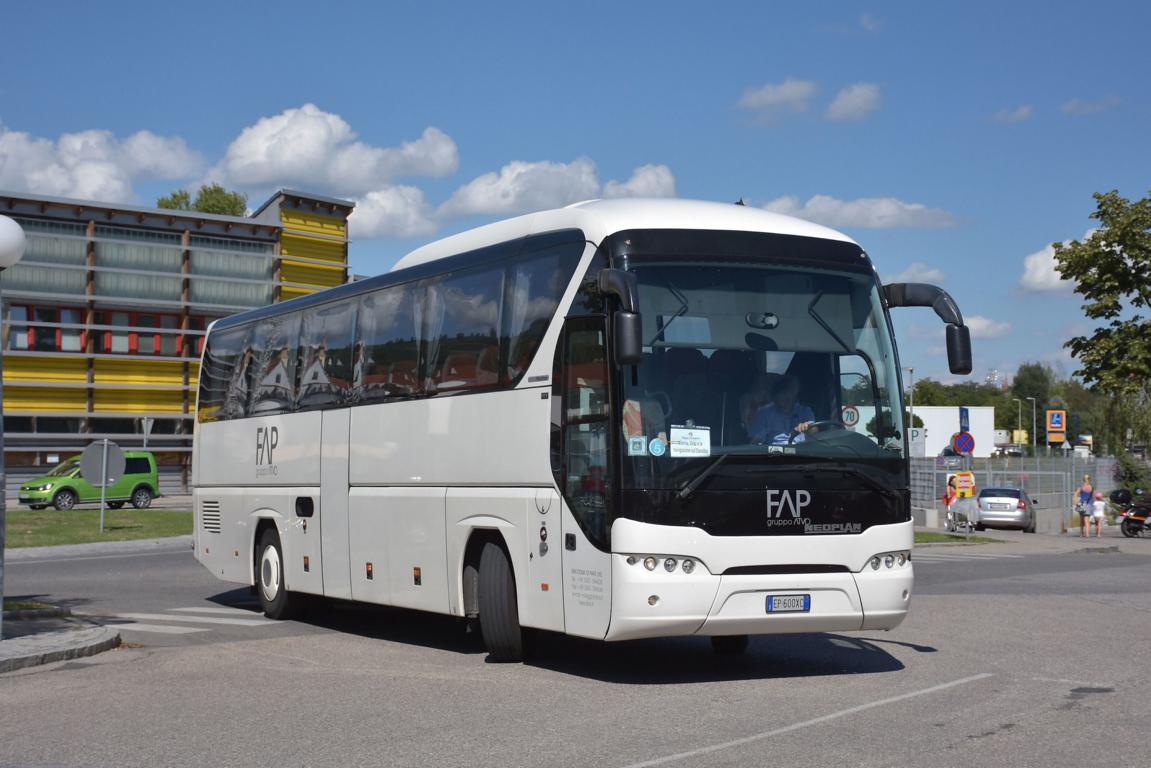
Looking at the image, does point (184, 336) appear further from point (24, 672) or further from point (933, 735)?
point (933, 735)

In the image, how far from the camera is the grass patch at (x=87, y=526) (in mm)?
30672

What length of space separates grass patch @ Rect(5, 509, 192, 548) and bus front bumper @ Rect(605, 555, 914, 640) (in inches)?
843

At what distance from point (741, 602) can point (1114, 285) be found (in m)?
46.9

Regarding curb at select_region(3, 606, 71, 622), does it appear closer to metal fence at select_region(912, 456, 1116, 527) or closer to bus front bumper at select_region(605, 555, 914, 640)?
bus front bumper at select_region(605, 555, 914, 640)

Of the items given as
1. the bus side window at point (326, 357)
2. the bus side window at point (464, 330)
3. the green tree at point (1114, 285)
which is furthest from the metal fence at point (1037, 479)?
the bus side window at point (464, 330)

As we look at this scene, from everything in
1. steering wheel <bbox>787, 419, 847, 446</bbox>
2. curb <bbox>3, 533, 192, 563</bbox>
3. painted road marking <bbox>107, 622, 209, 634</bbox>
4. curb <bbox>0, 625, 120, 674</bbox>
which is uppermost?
steering wheel <bbox>787, 419, 847, 446</bbox>

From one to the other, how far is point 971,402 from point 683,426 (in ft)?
633

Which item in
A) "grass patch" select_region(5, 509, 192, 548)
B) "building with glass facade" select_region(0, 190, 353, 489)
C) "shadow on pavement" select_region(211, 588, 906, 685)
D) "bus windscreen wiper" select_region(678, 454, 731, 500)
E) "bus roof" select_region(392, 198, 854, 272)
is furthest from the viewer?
"building with glass facade" select_region(0, 190, 353, 489)

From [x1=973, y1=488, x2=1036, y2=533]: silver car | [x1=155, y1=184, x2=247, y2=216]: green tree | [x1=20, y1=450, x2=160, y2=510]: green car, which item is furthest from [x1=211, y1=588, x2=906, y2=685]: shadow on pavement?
[x1=155, y1=184, x2=247, y2=216]: green tree

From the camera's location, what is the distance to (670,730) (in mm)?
8633

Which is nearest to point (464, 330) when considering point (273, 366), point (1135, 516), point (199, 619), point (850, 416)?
point (850, 416)

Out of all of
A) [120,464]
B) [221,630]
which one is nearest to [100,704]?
[221,630]

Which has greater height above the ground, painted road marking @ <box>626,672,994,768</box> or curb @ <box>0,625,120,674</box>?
curb @ <box>0,625,120,674</box>

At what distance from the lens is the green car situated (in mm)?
44188
